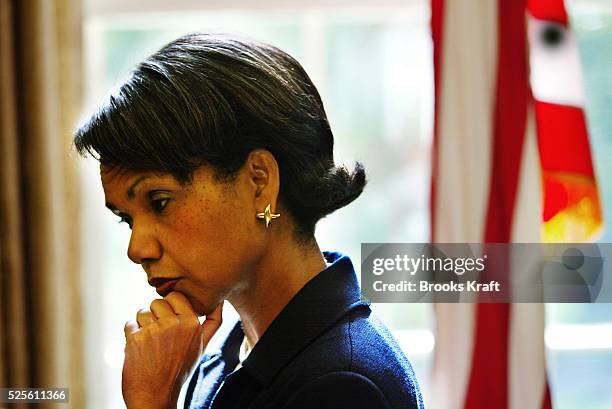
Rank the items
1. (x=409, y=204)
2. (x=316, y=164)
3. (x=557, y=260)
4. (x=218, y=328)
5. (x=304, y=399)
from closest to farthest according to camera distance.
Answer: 1. (x=304, y=399)
2. (x=316, y=164)
3. (x=218, y=328)
4. (x=557, y=260)
5. (x=409, y=204)

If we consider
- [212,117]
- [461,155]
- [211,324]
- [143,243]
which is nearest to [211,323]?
[211,324]

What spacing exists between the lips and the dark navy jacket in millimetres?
102

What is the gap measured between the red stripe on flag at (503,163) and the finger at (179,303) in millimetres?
655

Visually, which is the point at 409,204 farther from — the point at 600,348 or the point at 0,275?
the point at 0,275

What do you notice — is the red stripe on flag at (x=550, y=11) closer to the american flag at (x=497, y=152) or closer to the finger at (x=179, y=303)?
the american flag at (x=497, y=152)

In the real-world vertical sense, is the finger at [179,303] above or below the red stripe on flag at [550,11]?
below

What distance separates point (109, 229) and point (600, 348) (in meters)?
0.81

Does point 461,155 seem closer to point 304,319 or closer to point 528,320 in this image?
point 528,320

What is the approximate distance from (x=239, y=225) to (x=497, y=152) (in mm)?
713

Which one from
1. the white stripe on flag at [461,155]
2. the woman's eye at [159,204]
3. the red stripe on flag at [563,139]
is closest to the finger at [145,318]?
the woman's eye at [159,204]

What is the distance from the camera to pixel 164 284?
82 cm

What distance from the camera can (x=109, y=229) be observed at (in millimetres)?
1421

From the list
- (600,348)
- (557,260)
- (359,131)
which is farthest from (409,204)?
(600,348)

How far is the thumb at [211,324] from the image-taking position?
2.92ft
